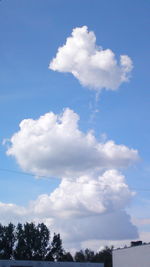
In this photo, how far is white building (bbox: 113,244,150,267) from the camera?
5422 centimetres

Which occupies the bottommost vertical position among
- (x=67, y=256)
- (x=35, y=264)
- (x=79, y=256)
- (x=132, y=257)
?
(x=132, y=257)

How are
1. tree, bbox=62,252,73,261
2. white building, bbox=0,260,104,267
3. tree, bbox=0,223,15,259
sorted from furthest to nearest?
1. tree, bbox=62,252,73,261
2. tree, bbox=0,223,15,259
3. white building, bbox=0,260,104,267

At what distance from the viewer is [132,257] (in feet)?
190

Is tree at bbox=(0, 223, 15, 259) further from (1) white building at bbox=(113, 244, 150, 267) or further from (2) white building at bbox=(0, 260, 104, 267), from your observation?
(1) white building at bbox=(113, 244, 150, 267)

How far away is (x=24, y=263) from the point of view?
84000mm

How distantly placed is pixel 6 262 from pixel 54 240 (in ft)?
148

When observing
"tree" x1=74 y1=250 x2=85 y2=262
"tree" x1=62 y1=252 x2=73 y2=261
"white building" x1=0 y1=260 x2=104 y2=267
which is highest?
"tree" x1=74 y1=250 x2=85 y2=262

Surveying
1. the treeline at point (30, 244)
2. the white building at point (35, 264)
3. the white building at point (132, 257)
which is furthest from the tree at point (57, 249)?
the white building at point (132, 257)

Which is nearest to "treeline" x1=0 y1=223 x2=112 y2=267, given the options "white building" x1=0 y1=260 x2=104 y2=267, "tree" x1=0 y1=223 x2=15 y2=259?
"tree" x1=0 y1=223 x2=15 y2=259

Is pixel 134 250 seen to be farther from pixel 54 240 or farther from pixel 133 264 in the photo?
pixel 54 240

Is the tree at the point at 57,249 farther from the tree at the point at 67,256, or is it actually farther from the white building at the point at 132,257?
the white building at the point at 132,257

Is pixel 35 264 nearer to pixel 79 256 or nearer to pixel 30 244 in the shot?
pixel 30 244

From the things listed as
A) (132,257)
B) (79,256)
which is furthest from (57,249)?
(132,257)

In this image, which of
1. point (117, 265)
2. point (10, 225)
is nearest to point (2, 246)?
point (10, 225)
